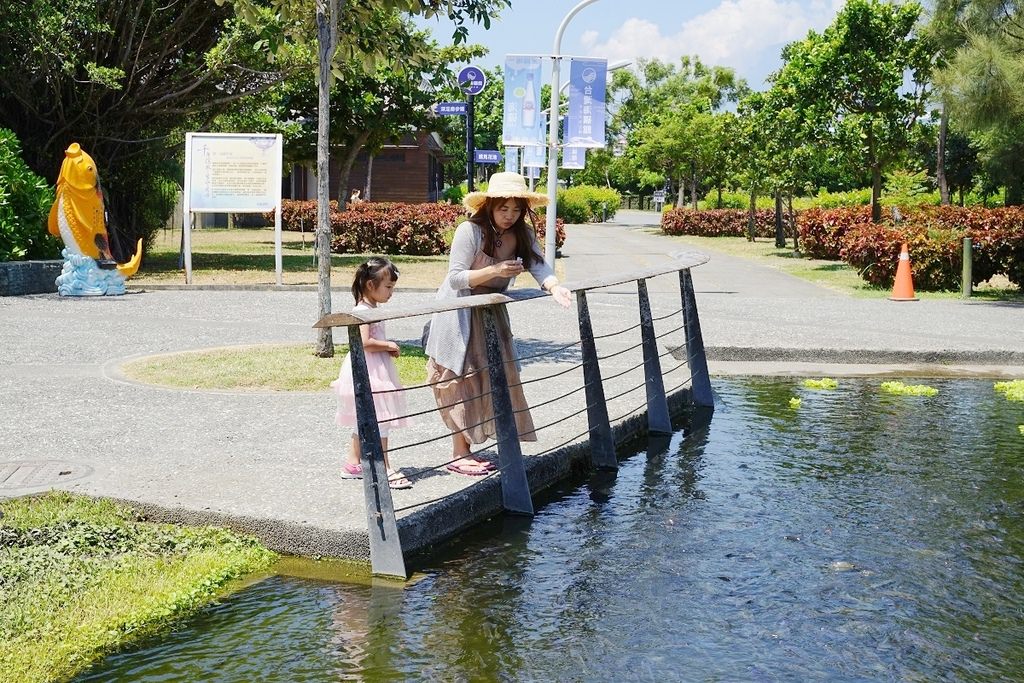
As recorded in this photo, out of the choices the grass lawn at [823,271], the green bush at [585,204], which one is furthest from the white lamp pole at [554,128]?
the green bush at [585,204]

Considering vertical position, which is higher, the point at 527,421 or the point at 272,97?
the point at 272,97

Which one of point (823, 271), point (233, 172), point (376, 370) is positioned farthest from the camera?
point (823, 271)

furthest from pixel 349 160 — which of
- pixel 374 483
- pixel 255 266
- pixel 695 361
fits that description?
pixel 374 483

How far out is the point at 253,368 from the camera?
9828mm

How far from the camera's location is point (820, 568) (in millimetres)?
5223

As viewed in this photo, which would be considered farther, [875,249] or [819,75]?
[819,75]

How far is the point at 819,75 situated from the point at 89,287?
17.2m

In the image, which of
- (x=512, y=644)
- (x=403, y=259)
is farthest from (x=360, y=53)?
(x=403, y=259)

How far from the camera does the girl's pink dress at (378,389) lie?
579 cm

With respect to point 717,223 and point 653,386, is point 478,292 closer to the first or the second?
point 653,386

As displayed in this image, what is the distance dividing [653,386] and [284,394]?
8.75 feet

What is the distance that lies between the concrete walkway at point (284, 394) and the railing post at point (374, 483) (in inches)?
6.2

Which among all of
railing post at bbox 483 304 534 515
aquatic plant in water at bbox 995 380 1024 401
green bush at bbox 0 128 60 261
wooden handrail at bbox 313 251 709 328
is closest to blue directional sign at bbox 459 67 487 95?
green bush at bbox 0 128 60 261

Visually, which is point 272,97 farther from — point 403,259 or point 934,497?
point 934,497
